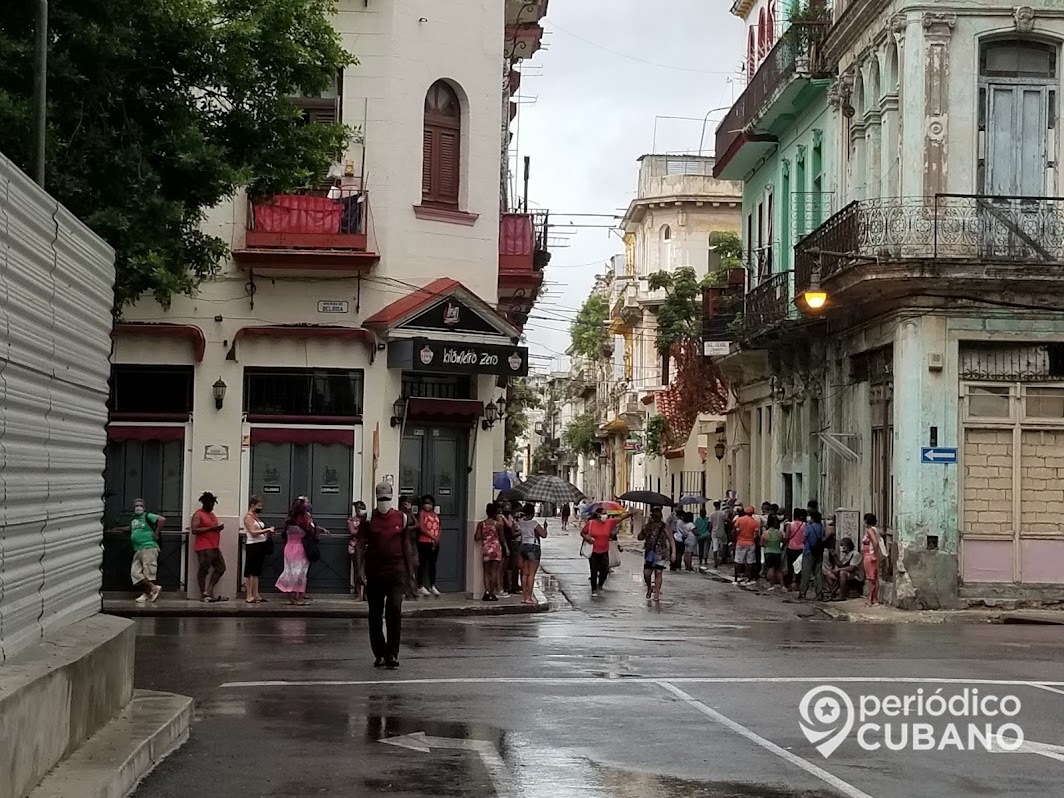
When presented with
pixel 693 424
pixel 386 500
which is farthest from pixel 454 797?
pixel 693 424

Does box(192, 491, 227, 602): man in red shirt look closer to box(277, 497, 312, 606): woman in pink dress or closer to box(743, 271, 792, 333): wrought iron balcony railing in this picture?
box(277, 497, 312, 606): woman in pink dress

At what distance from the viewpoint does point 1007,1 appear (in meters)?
29.3

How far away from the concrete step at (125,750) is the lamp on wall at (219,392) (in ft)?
49.3

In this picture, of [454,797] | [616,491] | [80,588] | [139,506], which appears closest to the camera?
[454,797]

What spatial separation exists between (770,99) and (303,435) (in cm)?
1495

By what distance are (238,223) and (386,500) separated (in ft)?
37.5

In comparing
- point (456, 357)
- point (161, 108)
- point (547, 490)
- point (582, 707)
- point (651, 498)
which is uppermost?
point (161, 108)

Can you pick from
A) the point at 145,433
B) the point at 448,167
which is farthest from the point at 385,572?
the point at 448,167

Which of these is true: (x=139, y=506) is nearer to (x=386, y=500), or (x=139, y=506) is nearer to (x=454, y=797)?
(x=386, y=500)

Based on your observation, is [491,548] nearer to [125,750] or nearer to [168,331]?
[168,331]

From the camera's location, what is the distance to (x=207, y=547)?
27.9m

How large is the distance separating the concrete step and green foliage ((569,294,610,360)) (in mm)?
83142

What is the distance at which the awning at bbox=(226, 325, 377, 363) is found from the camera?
28.7 m

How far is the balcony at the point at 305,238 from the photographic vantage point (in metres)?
28.2
